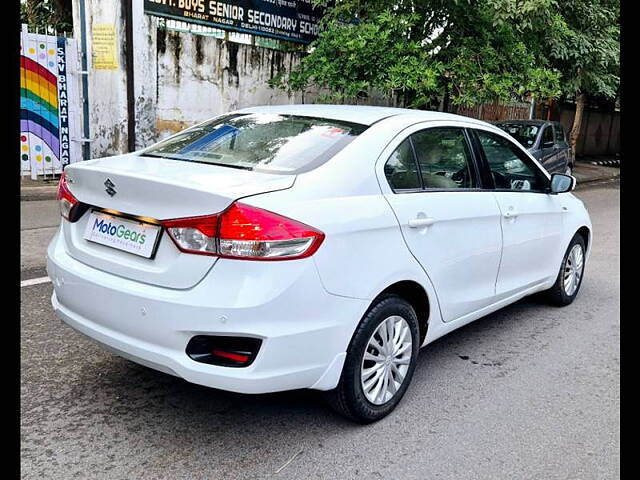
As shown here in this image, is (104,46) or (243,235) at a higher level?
(104,46)

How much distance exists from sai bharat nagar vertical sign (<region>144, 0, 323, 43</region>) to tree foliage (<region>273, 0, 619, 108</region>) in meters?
0.81

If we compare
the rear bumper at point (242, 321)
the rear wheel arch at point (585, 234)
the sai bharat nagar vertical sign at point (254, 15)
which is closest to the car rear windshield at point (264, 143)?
the rear bumper at point (242, 321)

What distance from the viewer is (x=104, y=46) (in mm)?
9406

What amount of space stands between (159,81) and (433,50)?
467 cm

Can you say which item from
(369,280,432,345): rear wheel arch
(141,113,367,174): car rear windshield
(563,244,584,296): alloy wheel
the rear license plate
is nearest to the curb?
(563,244,584,296): alloy wheel

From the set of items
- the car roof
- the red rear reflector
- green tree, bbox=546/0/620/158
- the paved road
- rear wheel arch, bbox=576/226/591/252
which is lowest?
the paved road

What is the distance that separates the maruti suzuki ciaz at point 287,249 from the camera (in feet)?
8.36

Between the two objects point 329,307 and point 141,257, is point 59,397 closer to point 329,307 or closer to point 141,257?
point 141,257

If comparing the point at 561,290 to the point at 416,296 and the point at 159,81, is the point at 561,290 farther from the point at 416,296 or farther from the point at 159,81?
the point at 159,81

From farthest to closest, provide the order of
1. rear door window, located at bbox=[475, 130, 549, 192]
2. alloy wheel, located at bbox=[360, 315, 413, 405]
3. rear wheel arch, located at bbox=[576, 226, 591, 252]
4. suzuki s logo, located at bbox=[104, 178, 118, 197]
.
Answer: rear wheel arch, located at bbox=[576, 226, 591, 252]
rear door window, located at bbox=[475, 130, 549, 192]
alloy wheel, located at bbox=[360, 315, 413, 405]
suzuki s logo, located at bbox=[104, 178, 118, 197]

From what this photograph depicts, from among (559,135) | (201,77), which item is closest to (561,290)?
(201,77)

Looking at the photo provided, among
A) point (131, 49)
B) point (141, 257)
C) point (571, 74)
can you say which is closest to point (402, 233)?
point (141, 257)

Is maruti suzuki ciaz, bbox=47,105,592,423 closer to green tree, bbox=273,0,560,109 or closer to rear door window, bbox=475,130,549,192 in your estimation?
rear door window, bbox=475,130,549,192

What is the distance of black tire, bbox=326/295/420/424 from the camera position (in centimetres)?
290
